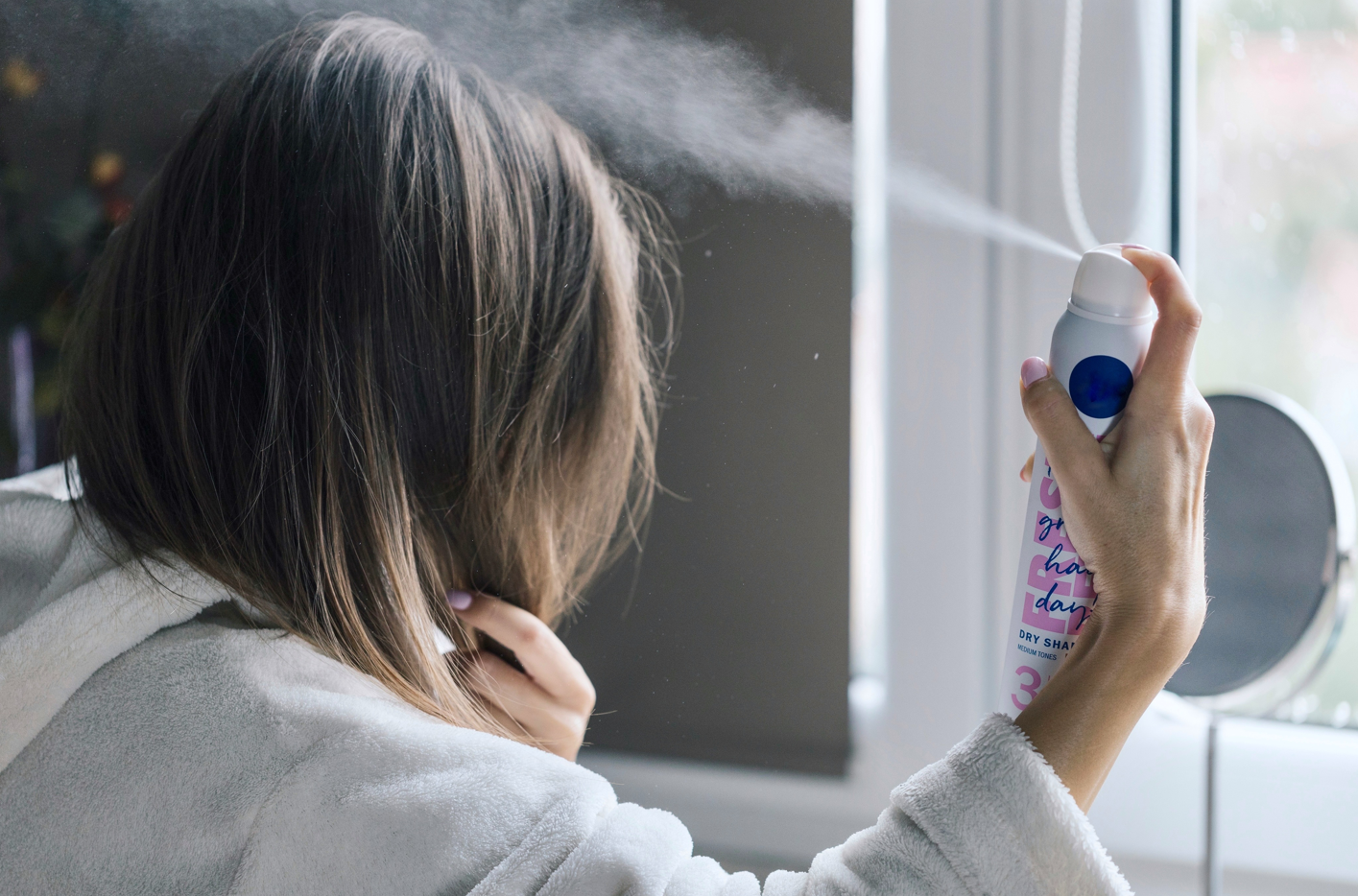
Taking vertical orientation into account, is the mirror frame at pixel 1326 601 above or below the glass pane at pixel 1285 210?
below

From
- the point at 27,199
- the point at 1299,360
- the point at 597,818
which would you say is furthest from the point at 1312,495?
the point at 27,199

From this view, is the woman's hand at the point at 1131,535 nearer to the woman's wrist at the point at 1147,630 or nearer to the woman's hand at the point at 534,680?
the woman's wrist at the point at 1147,630

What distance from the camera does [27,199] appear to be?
0.73m

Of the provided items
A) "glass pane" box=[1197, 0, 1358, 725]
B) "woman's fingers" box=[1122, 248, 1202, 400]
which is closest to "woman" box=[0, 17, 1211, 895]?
"woman's fingers" box=[1122, 248, 1202, 400]

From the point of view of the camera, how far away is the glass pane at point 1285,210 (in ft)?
2.12

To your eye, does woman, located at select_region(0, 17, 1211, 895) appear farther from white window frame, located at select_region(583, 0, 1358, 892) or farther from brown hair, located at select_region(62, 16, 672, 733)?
white window frame, located at select_region(583, 0, 1358, 892)

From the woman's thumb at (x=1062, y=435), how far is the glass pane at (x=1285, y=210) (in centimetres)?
26

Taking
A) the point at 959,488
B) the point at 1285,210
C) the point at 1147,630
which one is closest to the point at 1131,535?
the point at 1147,630

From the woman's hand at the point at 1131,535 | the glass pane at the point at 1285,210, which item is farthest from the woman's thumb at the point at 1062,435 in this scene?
the glass pane at the point at 1285,210

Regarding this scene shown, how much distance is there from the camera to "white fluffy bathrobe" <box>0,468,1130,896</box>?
43cm

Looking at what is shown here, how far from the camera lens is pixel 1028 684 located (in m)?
0.49

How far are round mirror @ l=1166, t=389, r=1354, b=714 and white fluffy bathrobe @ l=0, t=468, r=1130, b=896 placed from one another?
0.23 meters

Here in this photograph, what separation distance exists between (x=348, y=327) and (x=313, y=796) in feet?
0.86

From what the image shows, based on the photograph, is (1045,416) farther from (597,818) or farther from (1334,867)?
(1334,867)
